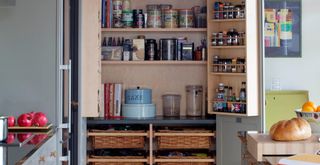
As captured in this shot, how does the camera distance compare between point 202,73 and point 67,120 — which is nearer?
point 67,120

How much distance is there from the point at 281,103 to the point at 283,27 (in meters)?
0.85

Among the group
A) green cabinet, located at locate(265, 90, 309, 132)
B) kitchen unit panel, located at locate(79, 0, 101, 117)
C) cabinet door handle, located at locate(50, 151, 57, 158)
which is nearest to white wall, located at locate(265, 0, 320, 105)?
green cabinet, located at locate(265, 90, 309, 132)

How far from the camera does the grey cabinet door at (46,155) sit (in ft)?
7.95

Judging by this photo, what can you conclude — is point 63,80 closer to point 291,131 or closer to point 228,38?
point 228,38

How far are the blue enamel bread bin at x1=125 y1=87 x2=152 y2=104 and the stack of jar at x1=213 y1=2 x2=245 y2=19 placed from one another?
0.98m

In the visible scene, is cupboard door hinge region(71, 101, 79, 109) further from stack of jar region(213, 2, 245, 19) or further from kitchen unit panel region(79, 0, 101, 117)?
stack of jar region(213, 2, 245, 19)

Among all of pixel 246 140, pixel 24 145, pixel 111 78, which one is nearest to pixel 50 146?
pixel 24 145

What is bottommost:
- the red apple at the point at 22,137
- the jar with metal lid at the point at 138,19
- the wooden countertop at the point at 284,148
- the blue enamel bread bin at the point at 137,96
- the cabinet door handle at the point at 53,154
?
the cabinet door handle at the point at 53,154

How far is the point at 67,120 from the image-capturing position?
3.85 m

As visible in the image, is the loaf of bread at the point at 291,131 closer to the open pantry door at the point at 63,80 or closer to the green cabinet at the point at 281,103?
the open pantry door at the point at 63,80

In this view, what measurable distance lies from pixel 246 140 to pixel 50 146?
1.32 m

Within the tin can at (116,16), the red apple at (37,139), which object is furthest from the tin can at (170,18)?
the red apple at (37,139)

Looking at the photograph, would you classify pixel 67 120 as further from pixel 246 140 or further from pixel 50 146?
pixel 246 140

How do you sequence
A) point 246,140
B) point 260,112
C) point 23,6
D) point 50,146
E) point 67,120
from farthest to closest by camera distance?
point 260,112
point 67,120
point 23,6
point 50,146
point 246,140
